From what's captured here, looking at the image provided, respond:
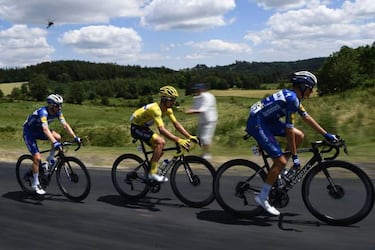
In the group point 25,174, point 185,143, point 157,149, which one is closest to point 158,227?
point 185,143

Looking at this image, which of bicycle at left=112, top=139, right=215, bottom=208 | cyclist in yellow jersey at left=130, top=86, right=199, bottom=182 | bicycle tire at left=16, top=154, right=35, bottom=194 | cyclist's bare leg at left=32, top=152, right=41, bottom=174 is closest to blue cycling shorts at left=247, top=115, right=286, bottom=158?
bicycle at left=112, top=139, right=215, bottom=208

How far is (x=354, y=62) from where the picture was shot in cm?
8938

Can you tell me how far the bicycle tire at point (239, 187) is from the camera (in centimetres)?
706

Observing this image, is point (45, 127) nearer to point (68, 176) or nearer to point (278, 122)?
point (68, 176)

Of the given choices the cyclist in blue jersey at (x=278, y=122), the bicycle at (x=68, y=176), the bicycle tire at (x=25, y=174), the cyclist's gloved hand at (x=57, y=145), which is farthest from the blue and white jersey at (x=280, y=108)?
the bicycle tire at (x=25, y=174)

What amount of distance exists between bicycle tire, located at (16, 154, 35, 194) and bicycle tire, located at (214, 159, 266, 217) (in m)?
4.18

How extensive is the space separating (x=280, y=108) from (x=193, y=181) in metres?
2.13

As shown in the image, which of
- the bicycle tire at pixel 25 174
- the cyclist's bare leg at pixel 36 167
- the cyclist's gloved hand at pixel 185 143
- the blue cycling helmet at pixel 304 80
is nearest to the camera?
the blue cycling helmet at pixel 304 80

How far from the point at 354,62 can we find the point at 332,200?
292 ft

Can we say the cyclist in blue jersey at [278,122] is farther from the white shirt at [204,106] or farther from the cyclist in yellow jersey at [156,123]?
the white shirt at [204,106]

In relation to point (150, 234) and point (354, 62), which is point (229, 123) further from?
point (354, 62)

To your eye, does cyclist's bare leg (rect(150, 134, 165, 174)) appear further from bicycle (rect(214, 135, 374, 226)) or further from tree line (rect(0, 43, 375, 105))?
tree line (rect(0, 43, 375, 105))

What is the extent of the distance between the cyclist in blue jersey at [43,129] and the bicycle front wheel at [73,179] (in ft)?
1.17

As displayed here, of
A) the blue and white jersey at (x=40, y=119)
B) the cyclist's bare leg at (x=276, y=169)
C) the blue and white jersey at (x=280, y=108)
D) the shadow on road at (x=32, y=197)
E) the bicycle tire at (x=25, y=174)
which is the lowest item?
the shadow on road at (x=32, y=197)
